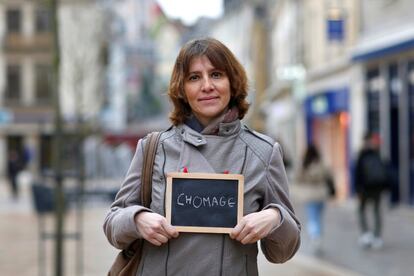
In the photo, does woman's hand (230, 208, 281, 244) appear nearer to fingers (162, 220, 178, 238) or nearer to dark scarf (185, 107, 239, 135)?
fingers (162, 220, 178, 238)

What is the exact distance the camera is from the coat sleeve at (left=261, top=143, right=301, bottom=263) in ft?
9.36

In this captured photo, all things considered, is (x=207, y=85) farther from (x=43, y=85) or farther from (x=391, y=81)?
(x=43, y=85)

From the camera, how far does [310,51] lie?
1358 inches

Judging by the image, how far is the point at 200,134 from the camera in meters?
2.88

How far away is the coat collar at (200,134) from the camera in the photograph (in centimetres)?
285

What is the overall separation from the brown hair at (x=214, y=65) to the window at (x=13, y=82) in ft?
174

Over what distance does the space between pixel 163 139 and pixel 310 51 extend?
105ft

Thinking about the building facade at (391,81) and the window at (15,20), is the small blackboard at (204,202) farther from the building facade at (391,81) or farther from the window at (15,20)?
the window at (15,20)

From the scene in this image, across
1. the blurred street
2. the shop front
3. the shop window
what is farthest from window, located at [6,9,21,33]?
the blurred street

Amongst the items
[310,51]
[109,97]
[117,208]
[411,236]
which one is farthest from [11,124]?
[117,208]

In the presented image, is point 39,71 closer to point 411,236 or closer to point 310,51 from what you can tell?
point 310,51

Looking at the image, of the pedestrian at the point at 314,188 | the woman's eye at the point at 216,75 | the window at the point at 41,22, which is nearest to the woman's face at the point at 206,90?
the woman's eye at the point at 216,75

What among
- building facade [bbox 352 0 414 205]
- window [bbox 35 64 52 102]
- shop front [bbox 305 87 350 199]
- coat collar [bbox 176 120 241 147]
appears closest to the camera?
coat collar [bbox 176 120 241 147]

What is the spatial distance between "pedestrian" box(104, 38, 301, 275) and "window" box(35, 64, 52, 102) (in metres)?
52.4
